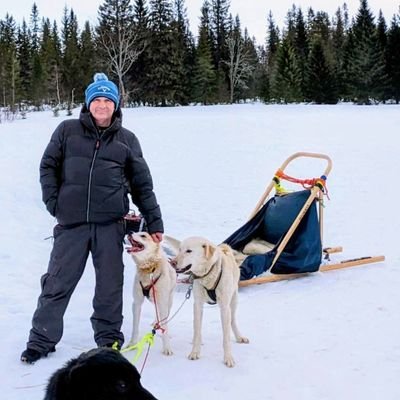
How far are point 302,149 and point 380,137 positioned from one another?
7.96ft

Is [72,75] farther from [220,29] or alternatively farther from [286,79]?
[286,79]

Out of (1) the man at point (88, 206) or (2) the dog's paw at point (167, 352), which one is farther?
(2) the dog's paw at point (167, 352)

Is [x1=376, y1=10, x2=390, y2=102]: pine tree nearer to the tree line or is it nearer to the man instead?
the tree line

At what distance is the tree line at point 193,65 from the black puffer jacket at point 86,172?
82.3ft

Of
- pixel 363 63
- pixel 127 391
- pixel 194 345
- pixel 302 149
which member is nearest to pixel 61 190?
pixel 194 345

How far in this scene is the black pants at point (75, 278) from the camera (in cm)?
304

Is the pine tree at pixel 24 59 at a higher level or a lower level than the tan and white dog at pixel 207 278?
higher

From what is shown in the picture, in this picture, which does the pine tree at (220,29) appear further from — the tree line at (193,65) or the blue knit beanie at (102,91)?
the blue knit beanie at (102,91)

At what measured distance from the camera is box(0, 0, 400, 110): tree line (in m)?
30.6

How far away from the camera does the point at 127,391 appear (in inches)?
63.4

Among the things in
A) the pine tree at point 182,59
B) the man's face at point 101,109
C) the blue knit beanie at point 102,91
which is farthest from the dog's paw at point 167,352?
the pine tree at point 182,59

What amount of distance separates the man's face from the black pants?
2.05 ft

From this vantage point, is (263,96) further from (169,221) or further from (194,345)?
(194,345)

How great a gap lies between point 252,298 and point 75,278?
1995mm
